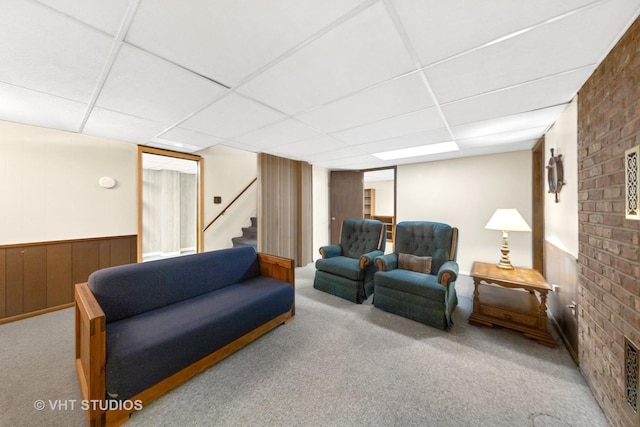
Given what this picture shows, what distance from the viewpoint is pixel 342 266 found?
124 inches

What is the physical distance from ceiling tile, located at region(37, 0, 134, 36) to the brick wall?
2.51m

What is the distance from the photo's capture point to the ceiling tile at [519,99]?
169cm

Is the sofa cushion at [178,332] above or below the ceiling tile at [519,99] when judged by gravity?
below

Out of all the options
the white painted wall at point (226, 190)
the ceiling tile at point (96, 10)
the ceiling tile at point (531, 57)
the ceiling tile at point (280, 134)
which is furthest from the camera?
the white painted wall at point (226, 190)

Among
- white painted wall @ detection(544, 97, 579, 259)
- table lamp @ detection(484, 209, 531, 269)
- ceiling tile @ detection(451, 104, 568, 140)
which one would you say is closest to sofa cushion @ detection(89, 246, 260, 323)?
table lamp @ detection(484, 209, 531, 269)

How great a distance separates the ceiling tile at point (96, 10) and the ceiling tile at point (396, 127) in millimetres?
2114

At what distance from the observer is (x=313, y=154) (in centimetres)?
403

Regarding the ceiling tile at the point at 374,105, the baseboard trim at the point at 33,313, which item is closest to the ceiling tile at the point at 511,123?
the ceiling tile at the point at 374,105

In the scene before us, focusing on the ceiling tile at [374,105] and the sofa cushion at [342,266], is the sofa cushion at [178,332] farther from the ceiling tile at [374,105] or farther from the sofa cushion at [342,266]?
the ceiling tile at [374,105]

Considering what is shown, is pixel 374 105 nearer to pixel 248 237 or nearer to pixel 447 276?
pixel 447 276

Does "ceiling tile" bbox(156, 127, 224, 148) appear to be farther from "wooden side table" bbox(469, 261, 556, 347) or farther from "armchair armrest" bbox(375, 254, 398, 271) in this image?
"wooden side table" bbox(469, 261, 556, 347)

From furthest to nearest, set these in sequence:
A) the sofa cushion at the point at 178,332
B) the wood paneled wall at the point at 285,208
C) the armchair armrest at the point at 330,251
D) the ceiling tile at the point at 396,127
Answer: the wood paneled wall at the point at 285,208 → the armchair armrest at the point at 330,251 → the ceiling tile at the point at 396,127 → the sofa cushion at the point at 178,332

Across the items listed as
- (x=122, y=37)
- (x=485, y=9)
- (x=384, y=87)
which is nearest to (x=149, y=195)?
(x=122, y=37)

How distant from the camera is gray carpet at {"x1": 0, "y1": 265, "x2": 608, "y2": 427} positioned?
1.37 metres
